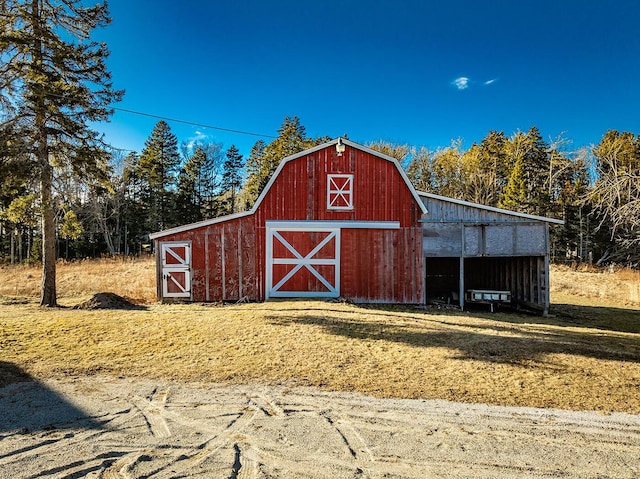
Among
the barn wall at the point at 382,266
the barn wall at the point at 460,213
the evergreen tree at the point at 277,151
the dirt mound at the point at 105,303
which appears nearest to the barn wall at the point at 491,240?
the barn wall at the point at 460,213

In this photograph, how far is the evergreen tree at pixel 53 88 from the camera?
11.3 m

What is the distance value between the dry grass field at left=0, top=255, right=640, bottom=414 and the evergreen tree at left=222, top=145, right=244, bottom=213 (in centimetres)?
3291

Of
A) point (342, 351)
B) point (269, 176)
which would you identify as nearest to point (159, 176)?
point (269, 176)

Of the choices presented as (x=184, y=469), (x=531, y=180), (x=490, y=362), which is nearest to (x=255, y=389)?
(x=184, y=469)

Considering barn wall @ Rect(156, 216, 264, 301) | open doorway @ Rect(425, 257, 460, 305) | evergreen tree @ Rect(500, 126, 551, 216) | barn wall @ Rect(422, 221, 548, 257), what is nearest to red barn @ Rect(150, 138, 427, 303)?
barn wall @ Rect(156, 216, 264, 301)

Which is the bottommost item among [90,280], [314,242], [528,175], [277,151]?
[90,280]

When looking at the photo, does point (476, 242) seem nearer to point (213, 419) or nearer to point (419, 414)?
point (419, 414)

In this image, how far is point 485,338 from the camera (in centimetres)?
830

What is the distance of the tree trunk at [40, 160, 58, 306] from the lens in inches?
460

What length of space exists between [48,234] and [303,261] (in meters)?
7.71

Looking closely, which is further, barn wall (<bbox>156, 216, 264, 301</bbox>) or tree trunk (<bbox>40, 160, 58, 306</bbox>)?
barn wall (<bbox>156, 216, 264, 301</bbox>)

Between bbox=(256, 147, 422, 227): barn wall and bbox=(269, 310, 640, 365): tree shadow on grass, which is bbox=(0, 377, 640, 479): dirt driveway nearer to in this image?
bbox=(269, 310, 640, 365): tree shadow on grass

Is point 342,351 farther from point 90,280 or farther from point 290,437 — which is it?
point 90,280

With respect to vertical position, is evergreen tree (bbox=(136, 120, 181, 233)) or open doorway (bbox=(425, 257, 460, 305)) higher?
evergreen tree (bbox=(136, 120, 181, 233))
